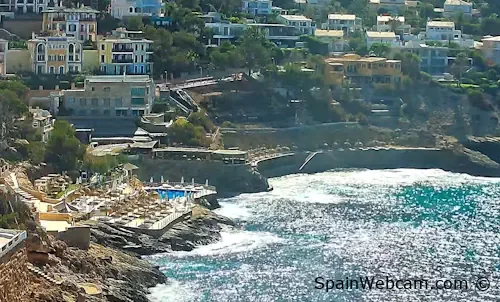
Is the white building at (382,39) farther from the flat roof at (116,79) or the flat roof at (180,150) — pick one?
the flat roof at (180,150)

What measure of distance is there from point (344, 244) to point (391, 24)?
41.0 meters

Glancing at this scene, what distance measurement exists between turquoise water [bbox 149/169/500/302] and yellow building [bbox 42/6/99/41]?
48.0 feet

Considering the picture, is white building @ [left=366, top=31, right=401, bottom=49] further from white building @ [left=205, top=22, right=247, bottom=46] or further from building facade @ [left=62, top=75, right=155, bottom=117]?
building facade @ [left=62, top=75, right=155, bottom=117]

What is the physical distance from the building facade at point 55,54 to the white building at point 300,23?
18.9m

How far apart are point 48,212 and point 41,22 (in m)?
28.5

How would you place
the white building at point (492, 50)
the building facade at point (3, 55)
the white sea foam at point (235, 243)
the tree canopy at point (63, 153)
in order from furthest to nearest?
the white building at point (492, 50) → the building facade at point (3, 55) → the tree canopy at point (63, 153) → the white sea foam at point (235, 243)

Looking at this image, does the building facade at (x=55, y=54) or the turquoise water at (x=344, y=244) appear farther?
the building facade at (x=55, y=54)

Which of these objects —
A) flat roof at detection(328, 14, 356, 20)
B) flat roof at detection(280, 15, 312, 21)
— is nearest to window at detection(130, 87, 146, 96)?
flat roof at detection(280, 15, 312, 21)

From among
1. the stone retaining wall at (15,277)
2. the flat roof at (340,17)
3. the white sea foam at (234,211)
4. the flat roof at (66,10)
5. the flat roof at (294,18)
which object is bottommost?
the white sea foam at (234,211)

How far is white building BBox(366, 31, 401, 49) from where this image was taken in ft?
235

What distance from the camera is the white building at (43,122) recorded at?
46.0 m

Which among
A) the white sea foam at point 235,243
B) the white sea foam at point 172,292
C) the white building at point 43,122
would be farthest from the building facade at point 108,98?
the white sea foam at point 172,292

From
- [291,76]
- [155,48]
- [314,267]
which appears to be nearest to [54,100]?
[155,48]

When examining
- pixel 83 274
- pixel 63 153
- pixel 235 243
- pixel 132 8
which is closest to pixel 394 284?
pixel 235 243
